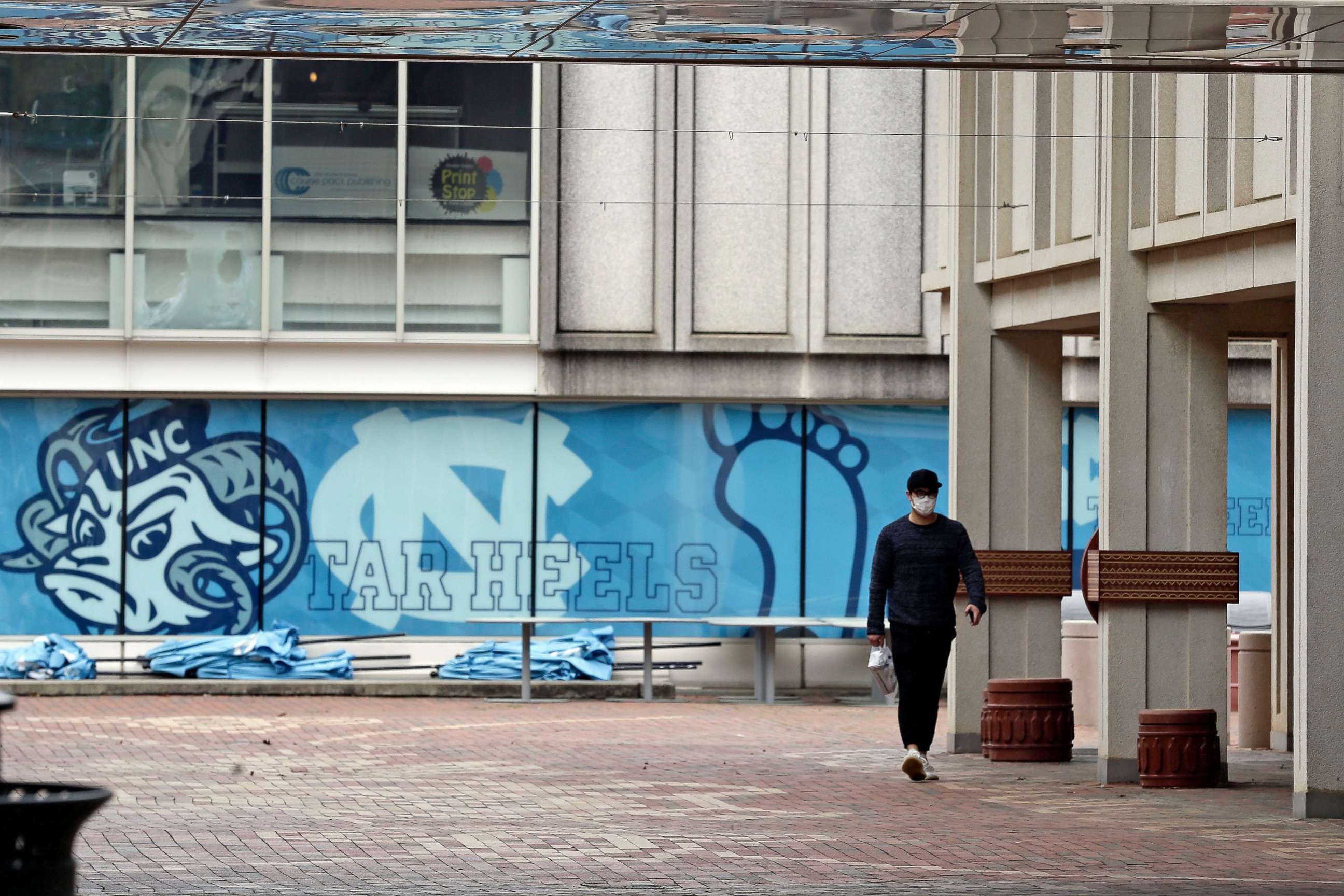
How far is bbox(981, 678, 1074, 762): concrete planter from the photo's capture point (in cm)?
1530

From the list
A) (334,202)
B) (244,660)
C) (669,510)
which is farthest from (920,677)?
(334,202)

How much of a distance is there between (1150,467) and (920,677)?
2049 millimetres

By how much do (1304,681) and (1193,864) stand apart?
2.16 metres

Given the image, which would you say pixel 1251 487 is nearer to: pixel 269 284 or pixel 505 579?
pixel 505 579

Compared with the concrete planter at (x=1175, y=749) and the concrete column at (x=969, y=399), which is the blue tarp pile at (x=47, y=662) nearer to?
the concrete column at (x=969, y=399)

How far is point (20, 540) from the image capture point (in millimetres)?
24062

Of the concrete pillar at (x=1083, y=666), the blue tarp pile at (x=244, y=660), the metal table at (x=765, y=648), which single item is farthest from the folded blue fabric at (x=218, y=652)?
the concrete pillar at (x=1083, y=666)

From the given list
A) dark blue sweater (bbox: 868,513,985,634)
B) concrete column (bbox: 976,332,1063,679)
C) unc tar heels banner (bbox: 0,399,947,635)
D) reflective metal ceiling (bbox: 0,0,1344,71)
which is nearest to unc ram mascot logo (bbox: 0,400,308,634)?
unc tar heels banner (bbox: 0,399,947,635)

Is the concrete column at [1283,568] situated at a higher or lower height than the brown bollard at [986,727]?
higher

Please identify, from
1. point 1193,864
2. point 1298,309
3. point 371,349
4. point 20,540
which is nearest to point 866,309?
point 371,349

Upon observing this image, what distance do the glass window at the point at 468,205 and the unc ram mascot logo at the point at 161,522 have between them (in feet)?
8.65

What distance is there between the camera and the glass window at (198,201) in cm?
2397

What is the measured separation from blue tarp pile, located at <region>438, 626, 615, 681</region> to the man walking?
9369mm

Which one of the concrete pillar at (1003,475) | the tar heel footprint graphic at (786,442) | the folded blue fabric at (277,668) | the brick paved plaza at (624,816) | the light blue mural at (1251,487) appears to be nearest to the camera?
the brick paved plaza at (624,816)
